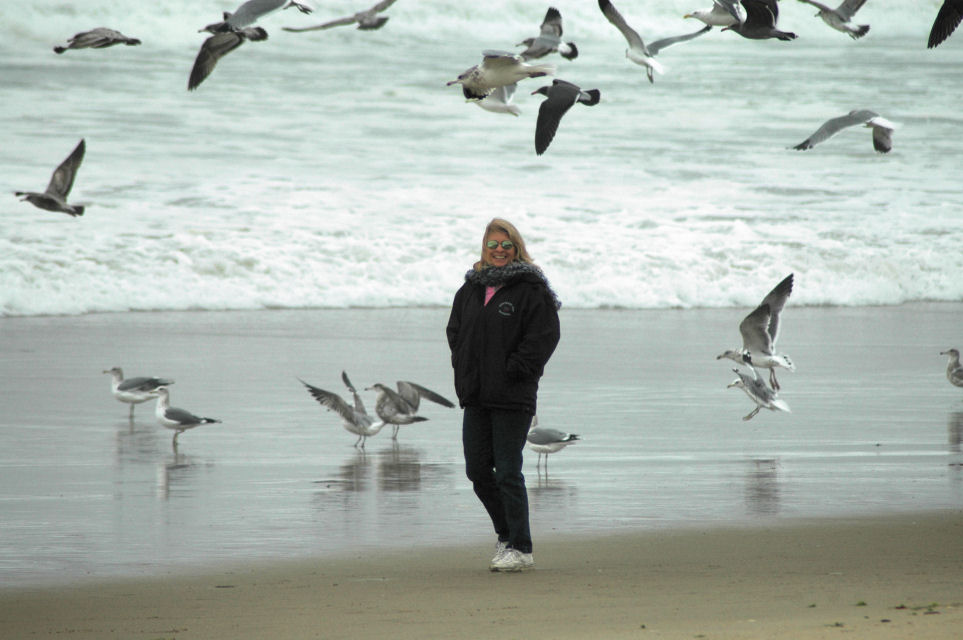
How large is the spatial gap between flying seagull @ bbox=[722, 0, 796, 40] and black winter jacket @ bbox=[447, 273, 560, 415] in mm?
3561

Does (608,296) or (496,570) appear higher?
(496,570)

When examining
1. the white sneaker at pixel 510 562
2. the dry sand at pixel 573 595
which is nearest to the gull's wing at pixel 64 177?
the dry sand at pixel 573 595

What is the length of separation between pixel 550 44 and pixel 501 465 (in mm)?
3901

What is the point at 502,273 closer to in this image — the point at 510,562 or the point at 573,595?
the point at 510,562

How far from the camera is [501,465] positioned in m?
5.20

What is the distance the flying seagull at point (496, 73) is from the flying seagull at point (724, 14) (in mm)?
1106

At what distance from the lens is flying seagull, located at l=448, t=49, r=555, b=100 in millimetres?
7734

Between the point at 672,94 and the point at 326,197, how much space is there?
1442cm

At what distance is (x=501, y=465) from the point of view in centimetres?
520

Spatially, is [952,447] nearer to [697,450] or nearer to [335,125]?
[697,450]

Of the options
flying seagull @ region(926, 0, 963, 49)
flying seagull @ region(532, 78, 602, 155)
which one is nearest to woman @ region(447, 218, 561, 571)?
flying seagull @ region(532, 78, 602, 155)

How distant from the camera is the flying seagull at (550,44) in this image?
8156 millimetres

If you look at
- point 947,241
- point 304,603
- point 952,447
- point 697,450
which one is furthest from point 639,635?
point 947,241

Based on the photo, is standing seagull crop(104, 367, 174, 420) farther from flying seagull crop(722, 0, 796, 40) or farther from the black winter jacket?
the black winter jacket
